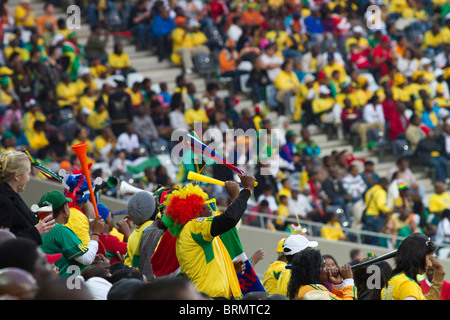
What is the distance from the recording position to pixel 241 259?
6.79 metres

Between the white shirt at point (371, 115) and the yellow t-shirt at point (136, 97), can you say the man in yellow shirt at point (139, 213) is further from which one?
the white shirt at point (371, 115)

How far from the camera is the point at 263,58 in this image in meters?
17.4

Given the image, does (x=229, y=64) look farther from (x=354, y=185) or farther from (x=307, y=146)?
(x=354, y=185)

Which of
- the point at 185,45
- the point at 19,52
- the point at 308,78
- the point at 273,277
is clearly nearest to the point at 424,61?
the point at 308,78

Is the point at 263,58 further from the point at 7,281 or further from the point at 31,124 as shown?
the point at 7,281

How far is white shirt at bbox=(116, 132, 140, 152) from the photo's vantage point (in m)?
14.2

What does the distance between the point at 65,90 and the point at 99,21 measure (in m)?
3.09

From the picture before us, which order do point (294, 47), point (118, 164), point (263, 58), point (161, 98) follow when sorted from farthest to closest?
point (294, 47) → point (263, 58) → point (161, 98) → point (118, 164)

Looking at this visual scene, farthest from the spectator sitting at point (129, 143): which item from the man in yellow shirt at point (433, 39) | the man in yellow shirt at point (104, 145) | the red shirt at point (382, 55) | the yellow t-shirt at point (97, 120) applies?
the man in yellow shirt at point (433, 39)

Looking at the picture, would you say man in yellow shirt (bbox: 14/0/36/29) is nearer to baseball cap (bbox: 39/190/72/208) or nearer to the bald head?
baseball cap (bbox: 39/190/72/208)

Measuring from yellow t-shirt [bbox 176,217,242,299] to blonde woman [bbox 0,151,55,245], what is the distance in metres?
0.93

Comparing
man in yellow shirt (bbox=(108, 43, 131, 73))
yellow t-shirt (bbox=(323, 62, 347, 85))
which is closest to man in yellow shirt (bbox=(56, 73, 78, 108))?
man in yellow shirt (bbox=(108, 43, 131, 73))

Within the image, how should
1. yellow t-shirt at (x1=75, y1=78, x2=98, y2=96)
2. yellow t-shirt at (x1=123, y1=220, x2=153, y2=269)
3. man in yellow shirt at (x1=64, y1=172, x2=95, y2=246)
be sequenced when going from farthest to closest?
yellow t-shirt at (x1=75, y1=78, x2=98, y2=96) < man in yellow shirt at (x1=64, y1=172, x2=95, y2=246) < yellow t-shirt at (x1=123, y1=220, x2=153, y2=269)
